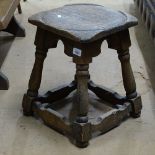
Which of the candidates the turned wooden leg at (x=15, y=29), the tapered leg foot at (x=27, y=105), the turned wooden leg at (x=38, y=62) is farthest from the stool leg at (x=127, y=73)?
the turned wooden leg at (x=15, y=29)

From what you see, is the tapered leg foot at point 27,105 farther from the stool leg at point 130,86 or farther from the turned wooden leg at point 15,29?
the turned wooden leg at point 15,29

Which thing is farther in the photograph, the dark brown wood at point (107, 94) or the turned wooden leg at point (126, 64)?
the dark brown wood at point (107, 94)

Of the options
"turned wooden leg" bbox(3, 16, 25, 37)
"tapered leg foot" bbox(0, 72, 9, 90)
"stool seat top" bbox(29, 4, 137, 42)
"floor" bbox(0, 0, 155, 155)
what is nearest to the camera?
"stool seat top" bbox(29, 4, 137, 42)

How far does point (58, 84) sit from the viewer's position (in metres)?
2.01

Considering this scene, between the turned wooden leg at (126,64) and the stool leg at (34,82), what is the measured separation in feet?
1.02

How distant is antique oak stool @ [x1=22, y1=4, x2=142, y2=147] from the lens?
1414 millimetres

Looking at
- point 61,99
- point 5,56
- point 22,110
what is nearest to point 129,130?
point 61,99

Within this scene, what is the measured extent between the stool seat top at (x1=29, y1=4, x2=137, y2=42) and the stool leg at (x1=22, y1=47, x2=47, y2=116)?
0.16 metres

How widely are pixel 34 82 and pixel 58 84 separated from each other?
363 mm

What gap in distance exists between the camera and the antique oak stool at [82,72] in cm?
141

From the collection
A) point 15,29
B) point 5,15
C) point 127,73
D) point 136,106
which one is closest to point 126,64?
point 127,73

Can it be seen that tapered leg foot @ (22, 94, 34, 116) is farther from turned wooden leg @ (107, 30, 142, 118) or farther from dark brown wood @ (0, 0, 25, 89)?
turned wooden leg @ (107, 30, 142, 118)

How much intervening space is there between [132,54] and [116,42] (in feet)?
2.86

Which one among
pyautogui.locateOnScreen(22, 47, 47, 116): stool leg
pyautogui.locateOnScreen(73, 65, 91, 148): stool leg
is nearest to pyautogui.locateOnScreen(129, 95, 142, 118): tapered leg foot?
pyautogui.locateOnScreen(73, 65, 91, 148): stool leg
